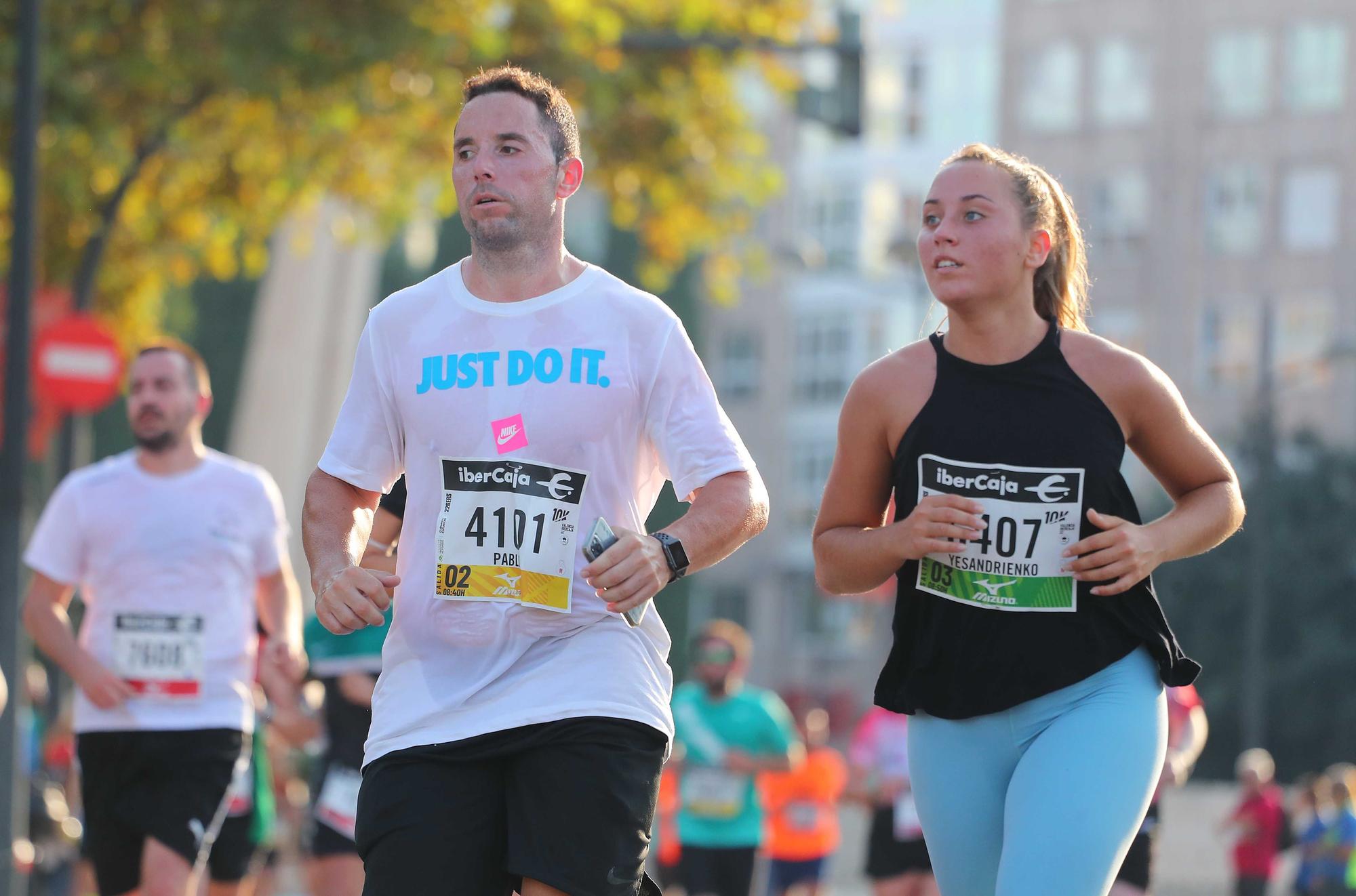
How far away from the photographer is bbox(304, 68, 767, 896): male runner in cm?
458

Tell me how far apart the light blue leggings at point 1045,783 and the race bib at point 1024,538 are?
0.73ft

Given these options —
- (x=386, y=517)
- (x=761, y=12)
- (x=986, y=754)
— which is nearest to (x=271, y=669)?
(x=386, y=517)

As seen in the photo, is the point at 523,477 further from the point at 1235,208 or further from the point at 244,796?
the point at 1235,208

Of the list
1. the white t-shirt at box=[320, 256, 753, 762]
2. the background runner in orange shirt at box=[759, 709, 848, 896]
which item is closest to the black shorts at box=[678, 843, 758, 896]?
the background runner in orange shirt at box=[759, 709, 848, 896]

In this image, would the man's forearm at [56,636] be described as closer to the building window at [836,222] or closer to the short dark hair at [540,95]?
the short dark hair at [540,95]

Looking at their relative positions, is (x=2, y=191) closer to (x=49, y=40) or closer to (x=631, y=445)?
(x=49, y=40)

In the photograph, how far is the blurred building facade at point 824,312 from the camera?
60.5 metres

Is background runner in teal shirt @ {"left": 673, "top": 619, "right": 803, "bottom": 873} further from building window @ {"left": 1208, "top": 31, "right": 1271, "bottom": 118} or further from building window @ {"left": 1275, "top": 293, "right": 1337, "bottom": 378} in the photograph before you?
building window @ {"left": 1208, "top": 31, "right": 1271, "bottom": 118}

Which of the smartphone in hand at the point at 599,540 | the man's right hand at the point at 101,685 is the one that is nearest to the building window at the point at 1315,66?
the man's right hand at the point at 101,685

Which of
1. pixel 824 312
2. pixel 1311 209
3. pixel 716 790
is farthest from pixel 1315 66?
pixel 716 790

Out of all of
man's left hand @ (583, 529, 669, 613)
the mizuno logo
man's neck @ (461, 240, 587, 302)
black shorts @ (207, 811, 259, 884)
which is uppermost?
man's neck @ (461, 240, 587, 302)

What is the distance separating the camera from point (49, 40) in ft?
49.8

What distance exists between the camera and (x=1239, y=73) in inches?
2183

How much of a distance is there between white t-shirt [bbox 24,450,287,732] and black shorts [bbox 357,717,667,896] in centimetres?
341
